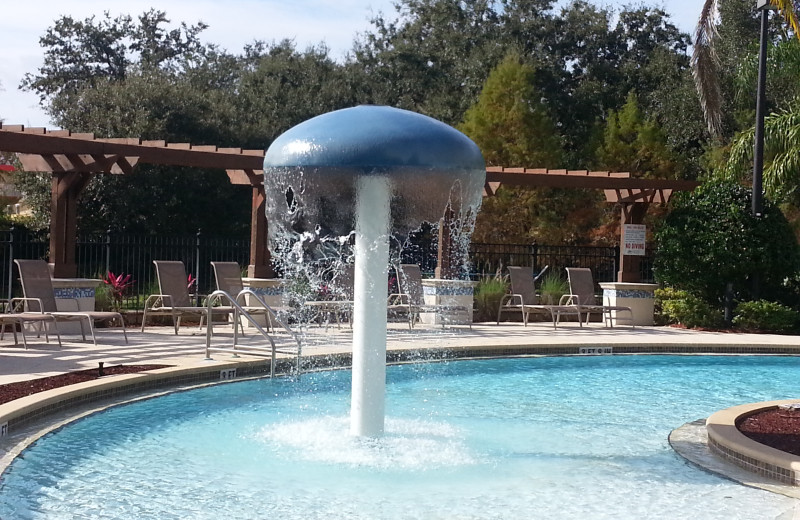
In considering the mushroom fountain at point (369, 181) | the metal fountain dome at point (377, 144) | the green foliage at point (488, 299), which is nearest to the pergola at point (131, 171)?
the green foliage at point (488, 299)

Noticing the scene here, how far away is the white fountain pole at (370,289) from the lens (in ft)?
20.9

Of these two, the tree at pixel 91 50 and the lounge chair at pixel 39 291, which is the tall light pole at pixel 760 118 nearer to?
the lounge chair at pixel 39 291

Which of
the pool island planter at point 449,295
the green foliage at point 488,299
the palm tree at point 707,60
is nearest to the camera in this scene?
the pool island planter at point 449,295

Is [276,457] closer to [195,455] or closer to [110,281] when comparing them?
[195,455]

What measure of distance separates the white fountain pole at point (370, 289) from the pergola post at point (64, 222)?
285 inches

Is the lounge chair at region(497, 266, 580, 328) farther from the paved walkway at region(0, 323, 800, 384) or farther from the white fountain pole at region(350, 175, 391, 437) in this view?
the white fountain pole at region(350, 175, 391, 437)

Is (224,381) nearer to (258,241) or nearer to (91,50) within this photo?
(258,241)

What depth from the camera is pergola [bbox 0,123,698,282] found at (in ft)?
38.5

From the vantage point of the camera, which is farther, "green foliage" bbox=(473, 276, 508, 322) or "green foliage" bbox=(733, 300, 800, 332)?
"green foliage" bbox=(473, 276, 508, 322)

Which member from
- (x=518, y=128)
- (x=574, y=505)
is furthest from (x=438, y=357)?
(x=518, y=128)

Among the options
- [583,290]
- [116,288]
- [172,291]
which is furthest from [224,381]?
[583,290]

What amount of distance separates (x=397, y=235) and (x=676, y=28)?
1031 inches

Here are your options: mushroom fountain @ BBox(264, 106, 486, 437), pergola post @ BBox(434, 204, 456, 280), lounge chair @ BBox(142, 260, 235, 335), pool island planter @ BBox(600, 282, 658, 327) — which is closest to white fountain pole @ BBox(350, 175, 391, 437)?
mushroom fountain @ BBox(264, 106, 486, 437)

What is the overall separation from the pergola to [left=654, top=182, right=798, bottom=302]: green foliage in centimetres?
63
